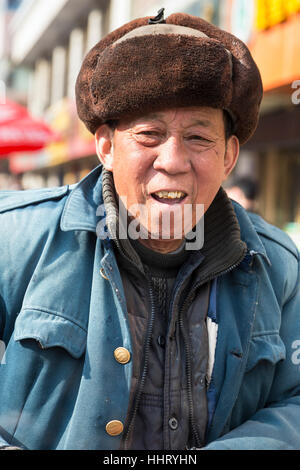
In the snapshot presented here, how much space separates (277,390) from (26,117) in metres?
6.70

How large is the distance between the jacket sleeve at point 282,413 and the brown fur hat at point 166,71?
2.65 feet

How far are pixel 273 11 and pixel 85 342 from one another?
5.46 m

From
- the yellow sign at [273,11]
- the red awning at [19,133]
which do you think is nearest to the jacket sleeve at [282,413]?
the yellow sign at [273,11]

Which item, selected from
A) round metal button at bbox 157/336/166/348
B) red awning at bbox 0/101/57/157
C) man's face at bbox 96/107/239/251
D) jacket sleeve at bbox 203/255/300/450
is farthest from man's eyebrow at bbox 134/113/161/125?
red awning at bbox 0/101/57/157

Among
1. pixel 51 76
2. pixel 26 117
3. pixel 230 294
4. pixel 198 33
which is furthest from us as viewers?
pixel 51 76

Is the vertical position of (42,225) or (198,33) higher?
(198,33)

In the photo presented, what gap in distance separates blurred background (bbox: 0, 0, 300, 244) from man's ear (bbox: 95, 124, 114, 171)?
499mm

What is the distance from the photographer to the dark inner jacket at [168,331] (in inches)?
68.9

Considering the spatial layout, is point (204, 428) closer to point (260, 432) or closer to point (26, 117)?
point (260, 432)

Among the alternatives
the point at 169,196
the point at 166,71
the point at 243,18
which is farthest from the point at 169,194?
the point at 243,18

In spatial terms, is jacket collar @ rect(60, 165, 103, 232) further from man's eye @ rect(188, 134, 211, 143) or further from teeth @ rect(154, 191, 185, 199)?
man's eye @ rect(188, 134, 211, 143)

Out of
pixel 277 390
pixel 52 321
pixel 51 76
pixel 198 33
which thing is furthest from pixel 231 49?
pixel 51 76

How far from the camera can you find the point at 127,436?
5.61 feet

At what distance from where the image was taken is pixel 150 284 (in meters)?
1.86
